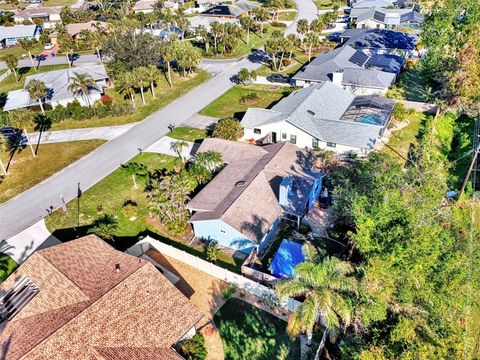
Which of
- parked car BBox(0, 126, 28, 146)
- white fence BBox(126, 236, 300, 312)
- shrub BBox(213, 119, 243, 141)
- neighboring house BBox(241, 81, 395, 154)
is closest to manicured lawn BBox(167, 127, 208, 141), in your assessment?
shrub BBox(213, 119, 243, 141)

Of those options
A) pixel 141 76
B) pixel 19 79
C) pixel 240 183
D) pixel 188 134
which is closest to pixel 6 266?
pixel 240 183

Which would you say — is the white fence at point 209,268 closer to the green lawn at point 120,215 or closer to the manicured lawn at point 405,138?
the green lawn at point 120,215

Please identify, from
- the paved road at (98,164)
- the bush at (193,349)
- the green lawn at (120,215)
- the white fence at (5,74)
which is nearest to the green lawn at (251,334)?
the bush at (193,349)

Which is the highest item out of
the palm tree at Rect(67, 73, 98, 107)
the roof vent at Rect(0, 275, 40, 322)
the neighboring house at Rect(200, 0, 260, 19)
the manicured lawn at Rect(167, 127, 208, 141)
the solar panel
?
the neighboring house at Rect(200, 0, 260, 19)

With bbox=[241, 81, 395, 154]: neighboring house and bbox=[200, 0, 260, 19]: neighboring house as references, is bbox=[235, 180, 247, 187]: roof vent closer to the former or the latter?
bbox=[241, 81, 395, 154]: neighboring house

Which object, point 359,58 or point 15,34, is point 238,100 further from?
point 15,34
